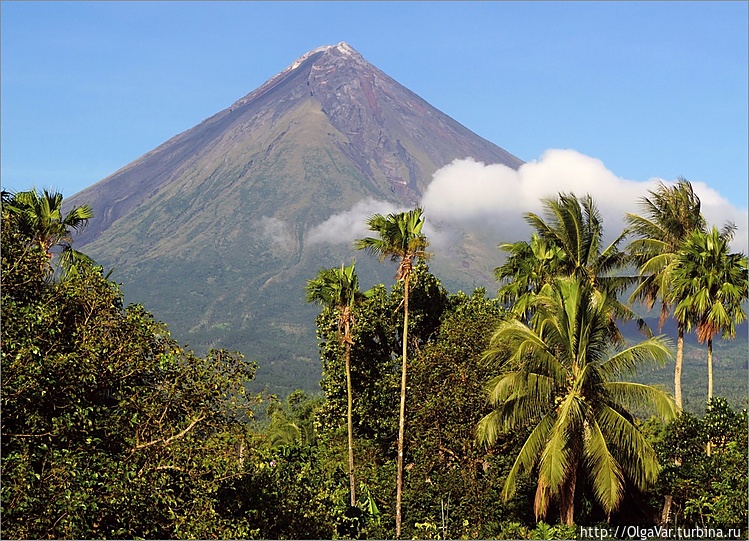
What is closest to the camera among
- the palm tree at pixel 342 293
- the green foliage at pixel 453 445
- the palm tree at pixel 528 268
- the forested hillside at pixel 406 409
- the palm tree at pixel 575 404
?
the forested hillside at pixel 406 409

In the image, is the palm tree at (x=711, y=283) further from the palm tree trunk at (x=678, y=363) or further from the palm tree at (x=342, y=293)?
the palm tree at (x=342, y=293)

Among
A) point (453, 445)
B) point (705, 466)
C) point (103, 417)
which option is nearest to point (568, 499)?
point (705, 466)

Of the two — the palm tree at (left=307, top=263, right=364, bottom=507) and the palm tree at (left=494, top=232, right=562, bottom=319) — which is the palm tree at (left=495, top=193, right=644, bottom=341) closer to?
the palm tree at (left=494, top=232, right=562, bottom=319)

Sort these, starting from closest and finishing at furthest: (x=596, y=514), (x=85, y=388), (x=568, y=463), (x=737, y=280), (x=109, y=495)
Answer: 1. (x=109, y=495)
2. (x=85, y=388)
3. (x=568, y=463)
4. (x=596, y=514)
5. (x=737, y=280)

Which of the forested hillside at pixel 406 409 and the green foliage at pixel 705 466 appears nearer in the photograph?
the forested hillside at pixel 406 409

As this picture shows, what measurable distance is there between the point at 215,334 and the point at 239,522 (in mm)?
187015

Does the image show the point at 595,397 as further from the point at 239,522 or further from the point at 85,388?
the point at 85,388

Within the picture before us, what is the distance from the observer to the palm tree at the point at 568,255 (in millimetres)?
25016

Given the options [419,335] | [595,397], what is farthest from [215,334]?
[595,397]

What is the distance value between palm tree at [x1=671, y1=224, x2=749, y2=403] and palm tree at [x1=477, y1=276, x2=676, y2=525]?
5241mm

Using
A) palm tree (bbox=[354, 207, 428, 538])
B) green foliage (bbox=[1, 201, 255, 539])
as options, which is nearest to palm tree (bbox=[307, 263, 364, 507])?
palm tree (bbox=[354, 207, 428, 538])

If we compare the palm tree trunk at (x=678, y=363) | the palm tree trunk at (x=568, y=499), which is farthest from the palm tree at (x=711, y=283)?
the palm tree trunk at (x=568, y=499)

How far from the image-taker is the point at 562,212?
25062mm

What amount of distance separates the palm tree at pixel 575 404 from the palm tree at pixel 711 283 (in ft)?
17.2
